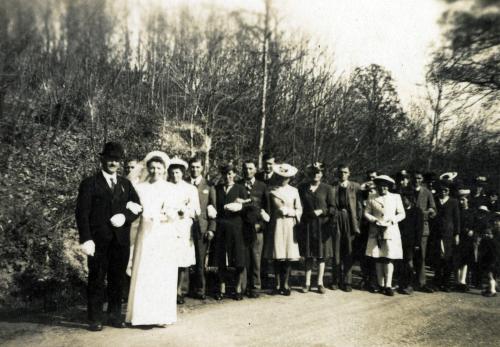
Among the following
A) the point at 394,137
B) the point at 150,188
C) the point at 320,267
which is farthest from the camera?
the point at 394,137

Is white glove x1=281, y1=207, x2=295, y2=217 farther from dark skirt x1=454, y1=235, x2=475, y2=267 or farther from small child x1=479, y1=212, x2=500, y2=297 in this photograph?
small child x1=479, y1=212, x2=500, y2=297

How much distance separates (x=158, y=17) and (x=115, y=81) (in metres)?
1.93

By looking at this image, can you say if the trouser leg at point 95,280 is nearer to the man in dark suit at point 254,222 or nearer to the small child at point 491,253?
the man in dark suit at point 254,222

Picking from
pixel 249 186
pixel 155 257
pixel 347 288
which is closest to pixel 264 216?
pixel 249 186

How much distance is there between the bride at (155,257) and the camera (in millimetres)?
5516

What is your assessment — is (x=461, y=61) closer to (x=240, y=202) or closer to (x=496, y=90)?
(x=496, y=90)

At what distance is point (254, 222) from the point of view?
7.41 m

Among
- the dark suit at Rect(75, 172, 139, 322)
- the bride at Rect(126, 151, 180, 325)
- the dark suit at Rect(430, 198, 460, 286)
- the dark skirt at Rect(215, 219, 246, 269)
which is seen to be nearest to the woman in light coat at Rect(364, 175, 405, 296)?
the dark suit at Rect(430, 198, 460, 286)

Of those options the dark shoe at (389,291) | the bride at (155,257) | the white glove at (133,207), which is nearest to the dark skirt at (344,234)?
the dark shoe at (389,291)

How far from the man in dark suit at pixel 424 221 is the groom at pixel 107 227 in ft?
16.7

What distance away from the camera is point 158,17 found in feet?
35.5

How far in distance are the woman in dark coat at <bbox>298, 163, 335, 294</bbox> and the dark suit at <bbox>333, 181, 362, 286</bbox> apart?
0.19 m

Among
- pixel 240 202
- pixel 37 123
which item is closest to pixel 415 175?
pixel 240 202

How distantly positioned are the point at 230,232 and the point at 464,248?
450 centimetres
